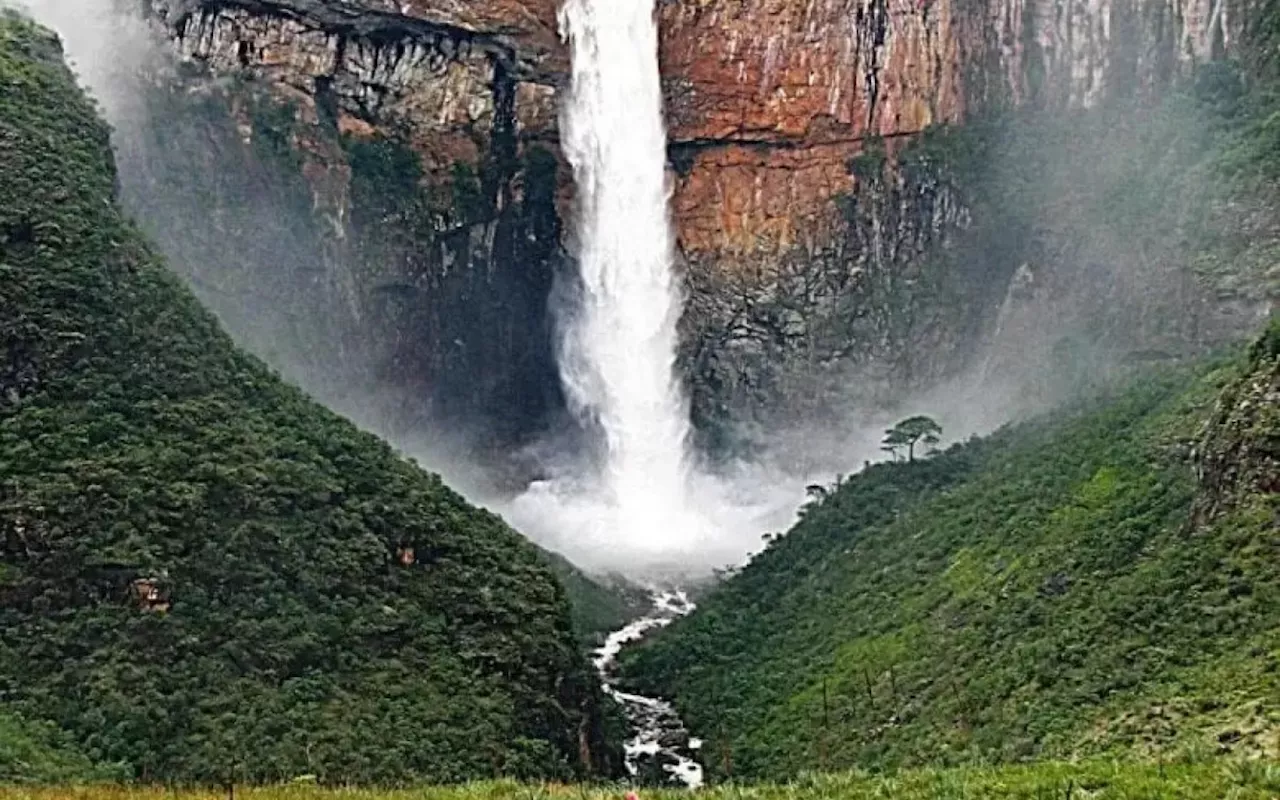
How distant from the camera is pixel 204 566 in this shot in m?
27.6

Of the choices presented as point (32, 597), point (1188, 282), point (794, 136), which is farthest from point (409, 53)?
point (32, 597)

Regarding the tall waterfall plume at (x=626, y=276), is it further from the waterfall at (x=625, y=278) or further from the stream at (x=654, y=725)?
the stream at (x=654, y=725)

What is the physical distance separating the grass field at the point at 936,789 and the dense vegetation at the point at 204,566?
764 centimetres

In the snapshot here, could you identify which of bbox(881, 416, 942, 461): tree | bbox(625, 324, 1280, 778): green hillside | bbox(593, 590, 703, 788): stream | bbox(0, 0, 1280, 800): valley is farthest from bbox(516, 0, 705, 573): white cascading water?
bbox(625, 324, 1280, 778): green hillside

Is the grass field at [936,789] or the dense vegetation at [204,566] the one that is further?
the dense vegetation at [204,566]

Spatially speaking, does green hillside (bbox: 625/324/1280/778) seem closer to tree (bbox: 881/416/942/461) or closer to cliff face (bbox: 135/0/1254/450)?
tree (bbox: 881/416/942/461)

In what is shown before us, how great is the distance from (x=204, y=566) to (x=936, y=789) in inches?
666

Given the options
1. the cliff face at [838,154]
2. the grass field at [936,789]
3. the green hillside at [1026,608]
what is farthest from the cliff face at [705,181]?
the grass field at [936,789]

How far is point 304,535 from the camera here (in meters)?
29.7

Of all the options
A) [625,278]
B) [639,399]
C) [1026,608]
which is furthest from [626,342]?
[1026,608]

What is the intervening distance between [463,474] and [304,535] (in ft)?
82.1

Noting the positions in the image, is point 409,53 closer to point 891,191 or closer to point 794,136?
point 794,136

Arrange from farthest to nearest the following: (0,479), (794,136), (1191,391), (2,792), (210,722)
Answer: (794,136) < (1191,391) < (0,479) < (210,722) < (2,792)

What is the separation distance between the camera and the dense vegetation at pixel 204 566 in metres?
24.8
